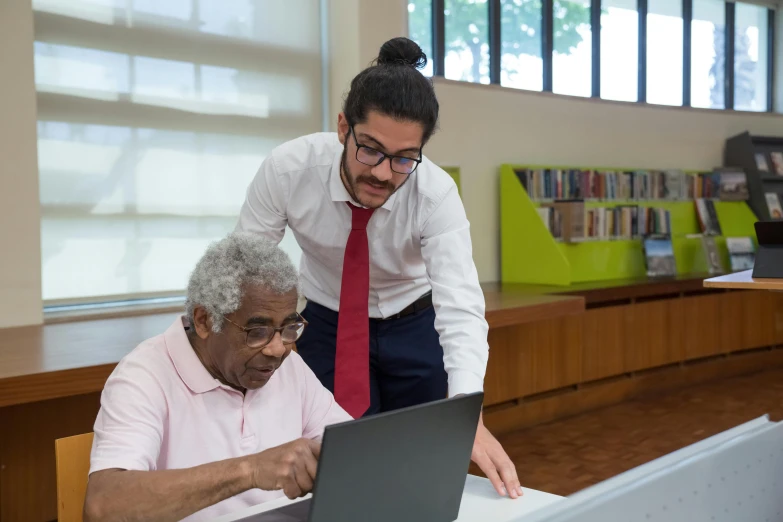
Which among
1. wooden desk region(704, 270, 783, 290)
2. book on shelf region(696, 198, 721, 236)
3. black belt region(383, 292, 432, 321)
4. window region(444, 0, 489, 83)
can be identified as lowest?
wooden desk region(704, 270, 783, 290)

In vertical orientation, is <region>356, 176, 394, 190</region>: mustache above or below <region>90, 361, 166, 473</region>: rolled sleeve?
above

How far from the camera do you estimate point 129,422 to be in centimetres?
131

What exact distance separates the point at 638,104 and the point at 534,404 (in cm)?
301

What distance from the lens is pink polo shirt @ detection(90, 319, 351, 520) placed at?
1298 millimetres

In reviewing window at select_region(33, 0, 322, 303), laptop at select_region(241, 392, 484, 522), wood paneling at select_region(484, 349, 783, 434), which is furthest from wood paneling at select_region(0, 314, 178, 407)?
wood paneling at select_region(484, 349, 783, 434)

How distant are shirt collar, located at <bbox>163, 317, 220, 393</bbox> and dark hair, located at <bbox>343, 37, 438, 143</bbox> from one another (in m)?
0.59

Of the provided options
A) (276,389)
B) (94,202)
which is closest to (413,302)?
(276,389)

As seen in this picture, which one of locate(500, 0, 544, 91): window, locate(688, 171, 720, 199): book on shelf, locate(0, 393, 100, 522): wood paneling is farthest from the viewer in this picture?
locate(688, 171, 720, 199): book on shelf

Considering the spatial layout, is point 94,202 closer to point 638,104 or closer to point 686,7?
point 638,104

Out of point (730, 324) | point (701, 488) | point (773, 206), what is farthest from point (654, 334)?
point (701, 488)

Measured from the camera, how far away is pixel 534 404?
16.4 feet

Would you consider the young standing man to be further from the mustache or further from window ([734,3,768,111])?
window ([734,3,768,111])

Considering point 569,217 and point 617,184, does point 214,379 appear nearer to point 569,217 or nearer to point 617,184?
point 569,217

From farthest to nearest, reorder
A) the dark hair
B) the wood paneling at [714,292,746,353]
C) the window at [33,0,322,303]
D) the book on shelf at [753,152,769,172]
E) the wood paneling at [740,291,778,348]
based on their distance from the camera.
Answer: the book on shelf at [753,152,769,172], the wood paneling at [740,291,778,348], the wood paneling at [714,292,746,353], the window at [33,0,322,303], the dark hair
